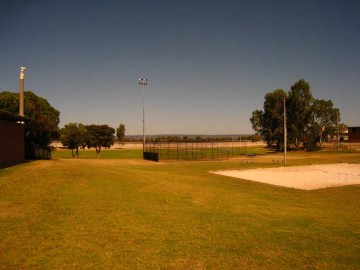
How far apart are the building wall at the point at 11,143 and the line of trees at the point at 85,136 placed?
136 feet

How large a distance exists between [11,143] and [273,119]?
7345 centimetres

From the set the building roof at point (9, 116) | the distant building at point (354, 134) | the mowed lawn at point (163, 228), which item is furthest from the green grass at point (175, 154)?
the distant building at point (354, 134)

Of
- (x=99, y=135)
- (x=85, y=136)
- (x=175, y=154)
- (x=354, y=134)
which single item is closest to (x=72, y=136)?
(x=85, y=136)

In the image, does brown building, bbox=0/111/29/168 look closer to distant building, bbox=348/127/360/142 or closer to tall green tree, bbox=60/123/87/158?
tall green tree, bbox=60/123/87/158

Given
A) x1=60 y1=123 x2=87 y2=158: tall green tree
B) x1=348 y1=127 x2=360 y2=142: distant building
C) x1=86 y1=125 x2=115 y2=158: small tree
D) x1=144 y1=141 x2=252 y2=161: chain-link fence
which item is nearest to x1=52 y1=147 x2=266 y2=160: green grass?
x1=144 y1=141 x2=252 y2=161: chain-link fence

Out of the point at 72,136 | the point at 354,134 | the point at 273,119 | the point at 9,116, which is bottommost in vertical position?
the point at 72,136

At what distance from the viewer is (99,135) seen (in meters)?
71.8

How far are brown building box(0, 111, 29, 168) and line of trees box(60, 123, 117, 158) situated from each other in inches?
1622

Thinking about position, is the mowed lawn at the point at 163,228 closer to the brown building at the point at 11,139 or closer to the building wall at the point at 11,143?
the building wall at the point at 11,143

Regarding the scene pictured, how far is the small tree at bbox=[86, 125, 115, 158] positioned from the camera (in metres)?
71.1

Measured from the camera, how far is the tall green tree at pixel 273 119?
80375 millimetres

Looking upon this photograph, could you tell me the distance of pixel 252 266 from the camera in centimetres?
758

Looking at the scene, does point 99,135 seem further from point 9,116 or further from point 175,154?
point 9,116

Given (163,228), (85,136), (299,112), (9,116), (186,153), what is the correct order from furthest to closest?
(299,112), (85,136), (186,153), (9,116), (163,228)
